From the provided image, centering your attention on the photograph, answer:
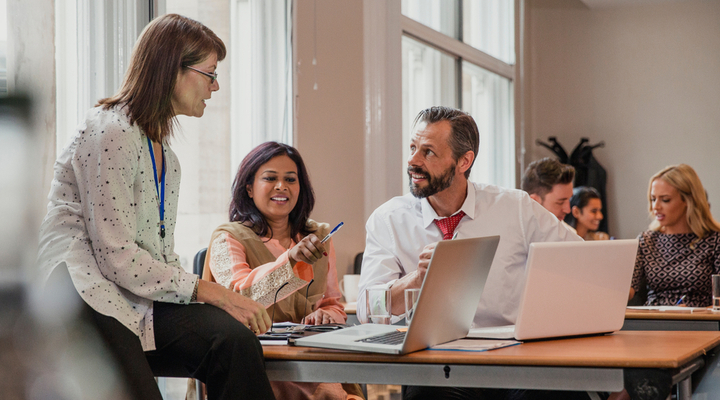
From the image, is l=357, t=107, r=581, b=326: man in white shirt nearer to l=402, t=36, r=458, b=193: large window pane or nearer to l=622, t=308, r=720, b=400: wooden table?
l=622, t=308, r=720, b=400: wooden table

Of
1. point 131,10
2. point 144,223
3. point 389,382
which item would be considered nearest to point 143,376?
point 144,223

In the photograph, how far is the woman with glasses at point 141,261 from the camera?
1240 mm

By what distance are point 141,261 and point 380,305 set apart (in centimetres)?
56

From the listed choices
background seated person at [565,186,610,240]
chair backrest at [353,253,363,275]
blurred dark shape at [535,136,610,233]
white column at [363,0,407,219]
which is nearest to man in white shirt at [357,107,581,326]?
chair backrest at [353,253,363,275]

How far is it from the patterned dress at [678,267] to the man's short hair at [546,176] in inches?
21.5

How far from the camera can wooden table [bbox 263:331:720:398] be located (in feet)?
3.92

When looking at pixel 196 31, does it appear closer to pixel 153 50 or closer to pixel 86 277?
pixel 153 50

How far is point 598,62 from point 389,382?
6331mm

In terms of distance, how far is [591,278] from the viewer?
1.50m

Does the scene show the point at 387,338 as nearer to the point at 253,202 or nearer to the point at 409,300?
the point at 409,300

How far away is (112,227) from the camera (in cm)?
129

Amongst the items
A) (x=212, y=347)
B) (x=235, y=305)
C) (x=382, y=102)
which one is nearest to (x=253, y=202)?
(x=235, y=305)

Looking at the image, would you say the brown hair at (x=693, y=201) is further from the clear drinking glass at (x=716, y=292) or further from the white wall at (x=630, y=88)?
the white wall at (x=630, y=88)

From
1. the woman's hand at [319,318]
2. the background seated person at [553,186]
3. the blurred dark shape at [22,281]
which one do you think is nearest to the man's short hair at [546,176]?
the background seated person at [553,186]
